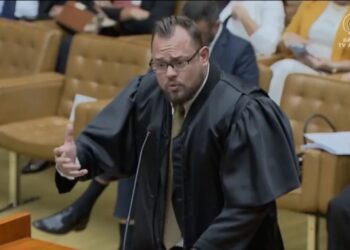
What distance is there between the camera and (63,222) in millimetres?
4125

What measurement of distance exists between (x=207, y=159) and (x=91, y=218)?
200 cm

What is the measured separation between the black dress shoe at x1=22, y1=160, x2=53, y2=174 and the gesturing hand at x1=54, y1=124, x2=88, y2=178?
8.32 ft

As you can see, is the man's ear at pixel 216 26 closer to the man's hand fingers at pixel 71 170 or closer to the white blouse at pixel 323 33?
the white blouse at pixel 323 33

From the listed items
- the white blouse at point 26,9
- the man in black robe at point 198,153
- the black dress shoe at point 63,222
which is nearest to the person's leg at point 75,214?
the black dress shoe at point 63,222

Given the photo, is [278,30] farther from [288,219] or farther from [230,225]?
[230,225]

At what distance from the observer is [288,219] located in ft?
14.4

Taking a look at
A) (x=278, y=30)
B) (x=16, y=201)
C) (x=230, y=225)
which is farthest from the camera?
(x=278, y=30)

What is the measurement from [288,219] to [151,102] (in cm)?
A: 195

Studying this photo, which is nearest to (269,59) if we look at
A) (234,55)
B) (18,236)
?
(234,55)

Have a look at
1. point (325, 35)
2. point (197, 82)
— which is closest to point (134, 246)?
point (197, 82)

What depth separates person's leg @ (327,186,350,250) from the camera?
3.03 m

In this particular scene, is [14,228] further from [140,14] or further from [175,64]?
[140,14]

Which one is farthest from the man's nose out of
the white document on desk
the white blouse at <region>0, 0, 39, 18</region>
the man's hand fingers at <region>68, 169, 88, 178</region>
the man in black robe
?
the white blouse at <region>0, 0, 39, 18</region>

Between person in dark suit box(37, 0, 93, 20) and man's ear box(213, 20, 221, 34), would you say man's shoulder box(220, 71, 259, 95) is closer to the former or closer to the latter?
man's ear box(213, 20, 221, 34)
